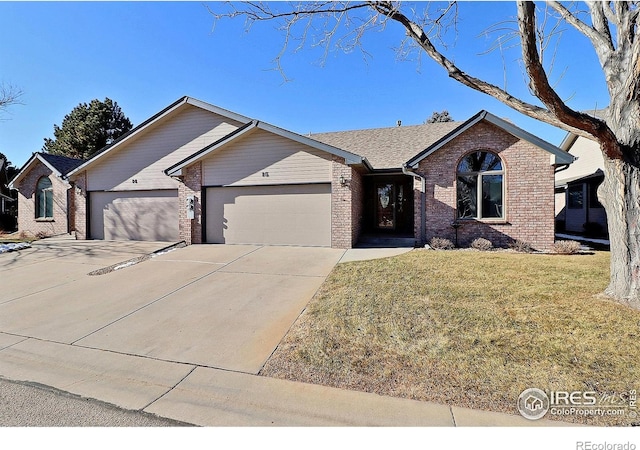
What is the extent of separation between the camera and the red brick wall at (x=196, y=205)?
1142 centimetres

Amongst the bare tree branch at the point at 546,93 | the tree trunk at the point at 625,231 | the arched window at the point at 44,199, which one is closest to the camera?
the bare tree branch at the point at 546,93

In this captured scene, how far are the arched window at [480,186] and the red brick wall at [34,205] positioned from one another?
19852 millimetres

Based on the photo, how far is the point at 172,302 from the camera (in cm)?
555

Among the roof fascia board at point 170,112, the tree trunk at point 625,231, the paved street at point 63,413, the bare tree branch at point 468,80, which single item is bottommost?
the paved street at point 63,413

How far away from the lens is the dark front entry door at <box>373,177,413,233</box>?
13.7 metres

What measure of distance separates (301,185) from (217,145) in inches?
140

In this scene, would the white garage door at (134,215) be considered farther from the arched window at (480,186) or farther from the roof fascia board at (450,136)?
the arched window at (480,186)

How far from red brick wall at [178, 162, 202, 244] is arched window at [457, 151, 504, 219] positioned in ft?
31.9

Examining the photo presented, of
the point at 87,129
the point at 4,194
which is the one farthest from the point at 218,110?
the point at 87,129

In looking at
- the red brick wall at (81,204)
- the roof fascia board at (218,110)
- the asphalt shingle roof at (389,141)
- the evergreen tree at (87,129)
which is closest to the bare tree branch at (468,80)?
the asphalt shingle roof at (389,141)

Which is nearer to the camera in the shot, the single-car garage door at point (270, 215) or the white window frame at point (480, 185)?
the white window frame at point (480, 185)

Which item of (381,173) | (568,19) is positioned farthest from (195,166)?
(568,19)

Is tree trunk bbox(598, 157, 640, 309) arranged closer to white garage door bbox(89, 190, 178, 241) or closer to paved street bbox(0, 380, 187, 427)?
paved street bbox(0, 380, 187, 427)

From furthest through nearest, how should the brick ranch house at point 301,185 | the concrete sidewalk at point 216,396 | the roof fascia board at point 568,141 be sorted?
the roof fascia board at point 568,141 → the brick ranch house at point 301,185 → the concrete sidewalk at point 216,396
